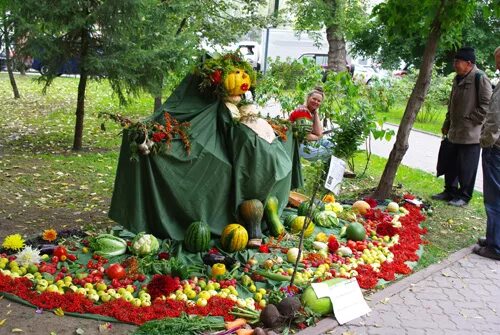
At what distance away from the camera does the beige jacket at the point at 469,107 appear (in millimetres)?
7488

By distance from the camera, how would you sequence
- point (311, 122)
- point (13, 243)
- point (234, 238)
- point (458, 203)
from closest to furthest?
1. point (13, 243)
2. point (234, 238)
3. point (311, 122)
4. point (458, 203)

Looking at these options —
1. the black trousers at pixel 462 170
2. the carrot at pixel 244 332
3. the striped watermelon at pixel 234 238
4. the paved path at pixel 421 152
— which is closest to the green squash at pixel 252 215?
the striped watermelon at pixel 234 238

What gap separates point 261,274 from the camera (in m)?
4.78

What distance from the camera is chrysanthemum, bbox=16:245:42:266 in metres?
4.54

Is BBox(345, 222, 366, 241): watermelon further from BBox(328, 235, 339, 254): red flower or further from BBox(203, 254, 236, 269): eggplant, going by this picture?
BBox(203, 254, 236, 269): eggplant

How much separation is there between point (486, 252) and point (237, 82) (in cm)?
340

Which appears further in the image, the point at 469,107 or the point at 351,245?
the point at 469,107

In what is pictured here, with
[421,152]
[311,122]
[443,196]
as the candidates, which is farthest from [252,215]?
[421,152]

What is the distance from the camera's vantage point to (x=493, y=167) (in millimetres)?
5859

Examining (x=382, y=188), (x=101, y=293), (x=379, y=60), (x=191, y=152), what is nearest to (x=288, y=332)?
(x=101, y=293)

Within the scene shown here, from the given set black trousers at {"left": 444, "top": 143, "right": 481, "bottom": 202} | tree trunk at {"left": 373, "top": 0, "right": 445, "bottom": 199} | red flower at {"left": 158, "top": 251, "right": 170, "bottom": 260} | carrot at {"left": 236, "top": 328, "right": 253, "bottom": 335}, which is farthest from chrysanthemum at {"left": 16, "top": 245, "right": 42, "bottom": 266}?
black trousers at {"left": 444, "top": 143, "right": 481, "bottom": 202}

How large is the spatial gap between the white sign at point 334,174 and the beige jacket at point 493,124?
7.19 feet

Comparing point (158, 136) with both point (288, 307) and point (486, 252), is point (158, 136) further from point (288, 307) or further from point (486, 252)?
point (486, 252)

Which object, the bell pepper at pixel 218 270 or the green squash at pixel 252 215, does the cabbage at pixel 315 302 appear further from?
the green squash at pixel 252 215
